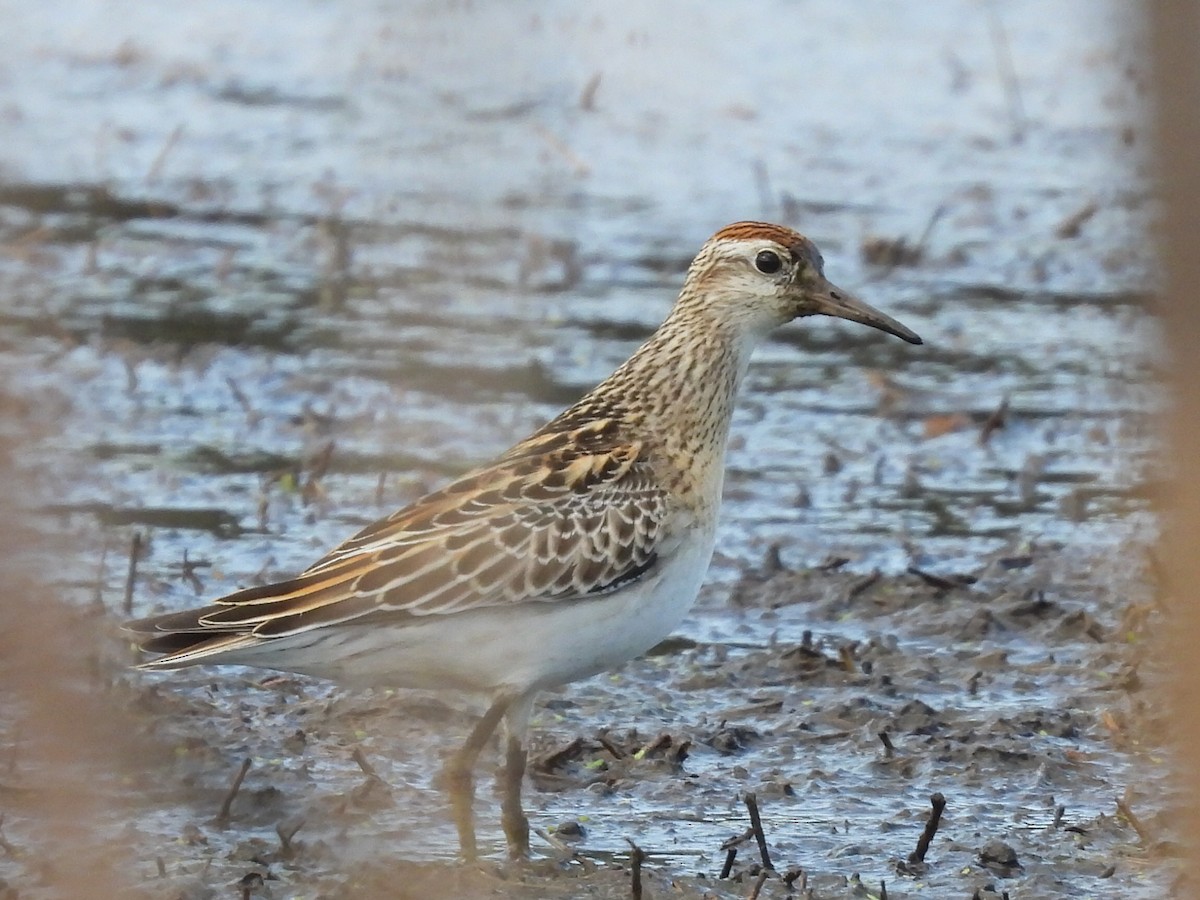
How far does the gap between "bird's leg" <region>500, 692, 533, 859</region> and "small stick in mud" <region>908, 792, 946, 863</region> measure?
111cm

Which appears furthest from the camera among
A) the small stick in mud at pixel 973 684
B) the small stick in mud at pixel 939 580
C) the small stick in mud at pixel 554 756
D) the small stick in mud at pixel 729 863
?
the small stick in mud at pixel 939 580

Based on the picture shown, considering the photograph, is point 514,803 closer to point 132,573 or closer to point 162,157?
point 132,573

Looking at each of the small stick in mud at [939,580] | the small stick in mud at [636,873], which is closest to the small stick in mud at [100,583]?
the small stick in mud at [636,873]

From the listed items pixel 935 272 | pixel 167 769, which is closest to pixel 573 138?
pixel 935 272

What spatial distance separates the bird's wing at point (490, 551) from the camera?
223 inches

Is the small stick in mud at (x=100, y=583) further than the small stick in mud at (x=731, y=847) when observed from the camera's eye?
Yes

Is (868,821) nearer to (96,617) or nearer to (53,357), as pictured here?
(96,617)

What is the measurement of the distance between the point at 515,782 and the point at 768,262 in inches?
72.7

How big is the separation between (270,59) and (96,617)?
414 inches

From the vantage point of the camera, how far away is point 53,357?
10578 mm

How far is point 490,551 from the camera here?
593 cm

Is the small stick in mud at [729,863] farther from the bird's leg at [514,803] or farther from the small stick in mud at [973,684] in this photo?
the small stick in mud at [973,684]

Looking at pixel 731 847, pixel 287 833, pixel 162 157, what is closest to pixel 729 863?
pixel 731 847

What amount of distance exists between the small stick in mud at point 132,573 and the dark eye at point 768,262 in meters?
2.64
